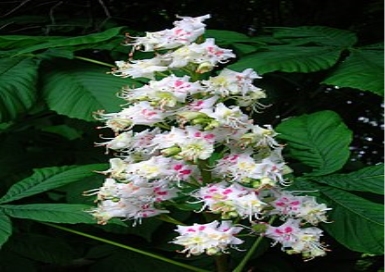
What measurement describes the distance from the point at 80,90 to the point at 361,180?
62 cm

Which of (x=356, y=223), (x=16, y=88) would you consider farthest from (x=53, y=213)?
(x=356, y=223)

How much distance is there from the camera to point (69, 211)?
1.34 m

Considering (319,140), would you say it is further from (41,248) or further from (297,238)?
(41,248)

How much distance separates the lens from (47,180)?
151cm

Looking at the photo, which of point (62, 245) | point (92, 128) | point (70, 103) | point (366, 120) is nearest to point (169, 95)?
point (70, 103)

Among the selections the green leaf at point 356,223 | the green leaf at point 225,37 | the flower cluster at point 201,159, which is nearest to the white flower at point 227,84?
the flower cluster at point 201,159

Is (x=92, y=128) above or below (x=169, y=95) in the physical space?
below

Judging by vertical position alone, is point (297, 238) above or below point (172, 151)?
below

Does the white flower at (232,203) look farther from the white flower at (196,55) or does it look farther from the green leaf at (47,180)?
the green leaf at (47,180)

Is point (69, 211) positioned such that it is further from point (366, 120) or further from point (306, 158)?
point (366, 120)

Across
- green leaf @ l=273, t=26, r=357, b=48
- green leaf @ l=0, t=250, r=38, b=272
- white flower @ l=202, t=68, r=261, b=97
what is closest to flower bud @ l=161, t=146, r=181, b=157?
white flower @ l=202, t=68, r=261, b=97

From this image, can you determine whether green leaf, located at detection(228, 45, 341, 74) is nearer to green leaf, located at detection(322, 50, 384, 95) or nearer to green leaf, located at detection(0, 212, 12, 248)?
green leaf, located at detection(322, 50, 384, 95)

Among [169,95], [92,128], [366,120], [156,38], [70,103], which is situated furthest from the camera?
[366,120]

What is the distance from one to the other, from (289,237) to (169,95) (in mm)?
313
